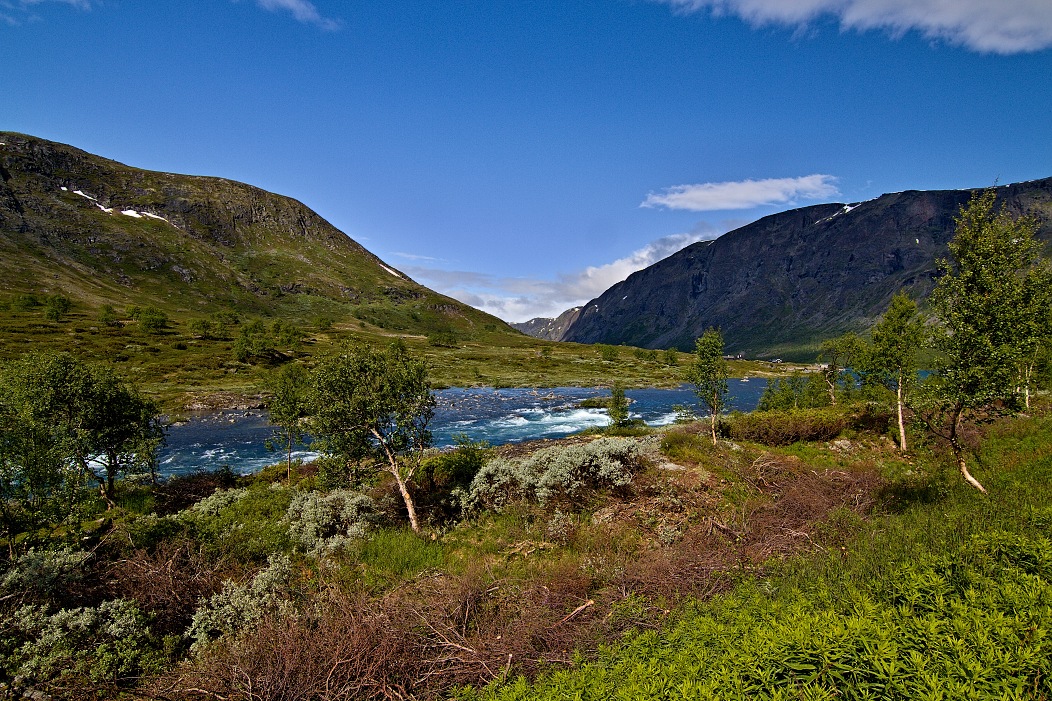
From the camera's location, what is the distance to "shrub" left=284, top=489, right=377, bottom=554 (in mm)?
14422

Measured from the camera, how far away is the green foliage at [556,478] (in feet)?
56.5

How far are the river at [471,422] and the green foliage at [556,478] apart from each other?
7.36 m

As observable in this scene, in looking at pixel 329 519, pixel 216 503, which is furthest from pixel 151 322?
pixel 329 519

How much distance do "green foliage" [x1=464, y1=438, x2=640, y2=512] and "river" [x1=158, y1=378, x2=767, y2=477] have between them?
24.2 feet

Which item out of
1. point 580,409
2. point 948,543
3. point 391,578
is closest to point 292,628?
point 391,578

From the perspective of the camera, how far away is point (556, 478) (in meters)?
17.2

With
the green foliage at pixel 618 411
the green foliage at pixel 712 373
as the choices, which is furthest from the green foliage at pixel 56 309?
the green foliage at pixel 712 373

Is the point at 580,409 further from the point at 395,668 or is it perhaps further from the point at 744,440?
the point at 395,668

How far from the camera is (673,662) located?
5.04 metres

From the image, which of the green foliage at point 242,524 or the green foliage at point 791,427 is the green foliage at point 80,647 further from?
the green foliage at point 791,427

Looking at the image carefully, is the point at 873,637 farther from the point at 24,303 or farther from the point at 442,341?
the point at 442,341

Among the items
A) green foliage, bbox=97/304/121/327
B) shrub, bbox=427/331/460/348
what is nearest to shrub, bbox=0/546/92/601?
green foliage, bbox=97/304/121/327

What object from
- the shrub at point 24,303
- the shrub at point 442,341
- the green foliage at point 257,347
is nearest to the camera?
the green foliage at point 257,347

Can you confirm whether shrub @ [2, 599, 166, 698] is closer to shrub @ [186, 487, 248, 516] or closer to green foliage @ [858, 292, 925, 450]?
shrub @ [186, 487, 248, 516]
